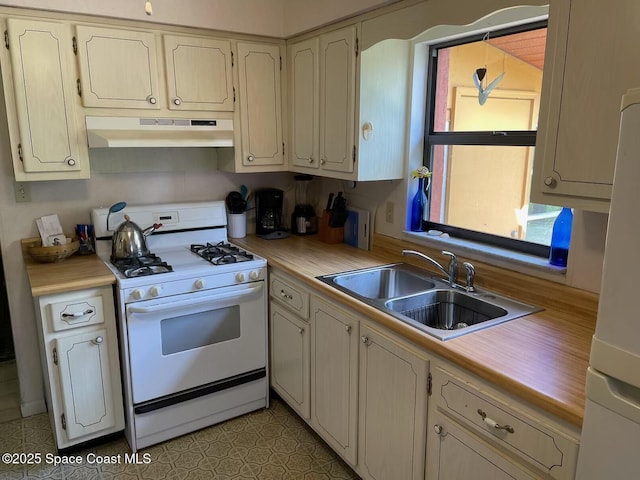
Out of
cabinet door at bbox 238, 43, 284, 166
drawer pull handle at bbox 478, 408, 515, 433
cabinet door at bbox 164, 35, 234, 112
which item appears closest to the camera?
drawer pull handle at bbox 478, 408, 515, 433

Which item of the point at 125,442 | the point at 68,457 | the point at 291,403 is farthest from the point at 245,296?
the point at 68,457

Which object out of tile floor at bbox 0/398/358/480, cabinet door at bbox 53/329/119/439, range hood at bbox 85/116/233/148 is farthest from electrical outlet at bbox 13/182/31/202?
tile floor at bbox 0/398/358/480

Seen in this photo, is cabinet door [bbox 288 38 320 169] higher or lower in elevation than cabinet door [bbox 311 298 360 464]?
higher

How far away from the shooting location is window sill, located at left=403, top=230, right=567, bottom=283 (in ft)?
6.15

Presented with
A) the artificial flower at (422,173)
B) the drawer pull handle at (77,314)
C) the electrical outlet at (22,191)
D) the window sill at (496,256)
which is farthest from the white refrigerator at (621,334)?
the electrical outlet at (22,191)

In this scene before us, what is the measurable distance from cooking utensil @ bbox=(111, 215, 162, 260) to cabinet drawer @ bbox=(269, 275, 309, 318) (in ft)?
2.35

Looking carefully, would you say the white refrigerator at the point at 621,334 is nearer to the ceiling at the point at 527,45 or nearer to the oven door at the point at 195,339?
the ceiling at the point at 527,45

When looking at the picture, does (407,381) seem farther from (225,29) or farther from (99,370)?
(225,29)

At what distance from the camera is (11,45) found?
2.16m

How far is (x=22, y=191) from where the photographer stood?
251cm

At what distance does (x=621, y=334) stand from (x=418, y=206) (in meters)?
1.67

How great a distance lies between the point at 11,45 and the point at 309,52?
1437mm

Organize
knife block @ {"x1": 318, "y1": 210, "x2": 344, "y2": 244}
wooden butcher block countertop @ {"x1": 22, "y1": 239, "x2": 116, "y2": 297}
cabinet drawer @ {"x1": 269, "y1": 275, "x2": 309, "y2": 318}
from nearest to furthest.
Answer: wooden butcher block countertop @ {"x1": 22, "y1": 239, "x2": 116, "y2": 297}, cabinet drawer @ {"x1": 269, "y1": 275, "x2": 309, "y2": 318}, knife block @ {"x1": 318, "y1": 210, "x2": 344, "y2": 244}

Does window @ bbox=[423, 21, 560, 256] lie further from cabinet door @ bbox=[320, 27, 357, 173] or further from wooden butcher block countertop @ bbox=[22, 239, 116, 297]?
wooden butcher block countertop @ bbox=[22, 239, 116, 297]
